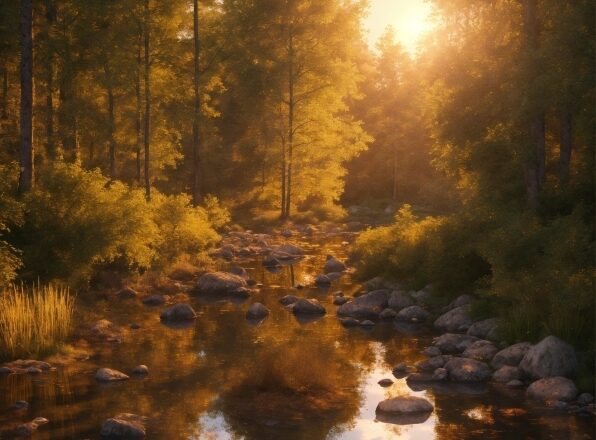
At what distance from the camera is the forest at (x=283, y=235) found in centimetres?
1272

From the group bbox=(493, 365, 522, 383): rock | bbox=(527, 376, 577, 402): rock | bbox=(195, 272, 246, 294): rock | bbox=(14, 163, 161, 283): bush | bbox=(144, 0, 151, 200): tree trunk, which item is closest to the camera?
bbox=(527, 376, 577, 402): rock

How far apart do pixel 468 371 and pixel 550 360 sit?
58.7 inches

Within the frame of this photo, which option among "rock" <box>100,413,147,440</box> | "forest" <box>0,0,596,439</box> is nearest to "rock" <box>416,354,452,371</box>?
"forest" <box>0,0,596,439</box>

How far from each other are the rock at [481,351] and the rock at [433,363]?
0.51m

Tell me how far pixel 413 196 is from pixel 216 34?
26183 mm

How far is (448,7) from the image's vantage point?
20797 mm

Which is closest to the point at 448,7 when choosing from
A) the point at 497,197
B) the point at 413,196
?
the point at 497,197

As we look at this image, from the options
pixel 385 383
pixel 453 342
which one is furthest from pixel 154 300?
pixel 385 383

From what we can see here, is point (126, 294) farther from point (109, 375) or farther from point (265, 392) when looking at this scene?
point (265, 392)

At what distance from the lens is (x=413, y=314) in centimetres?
1873

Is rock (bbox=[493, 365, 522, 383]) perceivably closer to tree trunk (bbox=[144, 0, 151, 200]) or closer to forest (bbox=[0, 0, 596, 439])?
forest (bbox=[0, 0, 596, 439])

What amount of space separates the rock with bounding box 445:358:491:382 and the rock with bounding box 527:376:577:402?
3.52 ft

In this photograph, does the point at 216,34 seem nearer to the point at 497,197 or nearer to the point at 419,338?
the point at 497,197

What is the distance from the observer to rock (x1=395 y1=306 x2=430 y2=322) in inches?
734
